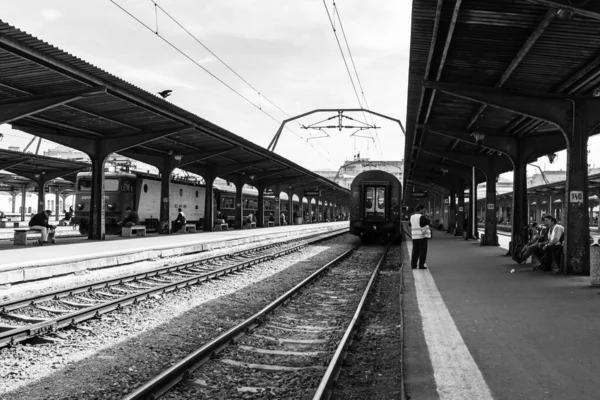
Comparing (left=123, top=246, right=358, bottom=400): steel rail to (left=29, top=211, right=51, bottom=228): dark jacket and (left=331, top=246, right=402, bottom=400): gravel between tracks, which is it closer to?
(left=331, top=246, right=402, bottom=400): gravel between tracks

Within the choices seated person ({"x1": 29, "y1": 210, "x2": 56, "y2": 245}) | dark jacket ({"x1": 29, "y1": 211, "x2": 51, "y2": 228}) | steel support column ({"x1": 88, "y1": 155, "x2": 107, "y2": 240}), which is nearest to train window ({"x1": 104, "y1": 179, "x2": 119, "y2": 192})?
steel support column ({"x1": 88, "y1": 155, "x2": 107, "y2": 240})

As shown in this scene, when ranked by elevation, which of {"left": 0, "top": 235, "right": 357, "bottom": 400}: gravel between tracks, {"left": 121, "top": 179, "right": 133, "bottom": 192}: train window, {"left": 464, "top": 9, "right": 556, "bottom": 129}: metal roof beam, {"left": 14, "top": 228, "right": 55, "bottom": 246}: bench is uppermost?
{"left": 464, "top": 9, "right": 556, "bottom": 129}: metal roof beam

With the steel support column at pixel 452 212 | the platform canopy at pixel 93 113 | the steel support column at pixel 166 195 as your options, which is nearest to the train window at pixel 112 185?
the platform canopy at pixel 93 113

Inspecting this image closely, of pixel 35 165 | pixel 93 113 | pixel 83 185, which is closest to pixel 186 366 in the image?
pixel 93 113

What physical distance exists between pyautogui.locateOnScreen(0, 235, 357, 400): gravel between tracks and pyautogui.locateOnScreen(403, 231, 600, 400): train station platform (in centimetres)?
259

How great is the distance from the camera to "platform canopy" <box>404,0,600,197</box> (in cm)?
784

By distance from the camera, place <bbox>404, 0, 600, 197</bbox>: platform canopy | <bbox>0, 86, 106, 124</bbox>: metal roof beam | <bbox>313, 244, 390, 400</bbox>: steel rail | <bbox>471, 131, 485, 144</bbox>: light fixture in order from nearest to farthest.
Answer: <bbox>313, 244, 390, 400</bbox>: steel rail < <bbox>404, 0, 600, 197</bbox>: platform canopy < <bbox>0, 86, 106, 124</bbox>: metal roof beam < <bbox>471, 131, 485, 144</bbox>: light fixture

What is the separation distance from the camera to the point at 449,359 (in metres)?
4.73

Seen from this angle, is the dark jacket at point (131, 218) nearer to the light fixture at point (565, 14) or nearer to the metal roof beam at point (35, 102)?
the metal roof beam at point (35, 102)

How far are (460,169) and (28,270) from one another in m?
22.3

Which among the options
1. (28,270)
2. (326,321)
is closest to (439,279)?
(326,321)

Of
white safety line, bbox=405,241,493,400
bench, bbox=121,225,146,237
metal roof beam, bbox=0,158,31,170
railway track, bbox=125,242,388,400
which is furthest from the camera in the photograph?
metal roof beam, bbox=0,158,31,170

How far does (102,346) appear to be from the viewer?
19.9ft

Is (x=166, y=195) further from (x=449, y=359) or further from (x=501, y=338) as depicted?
(x=449, y=359)
